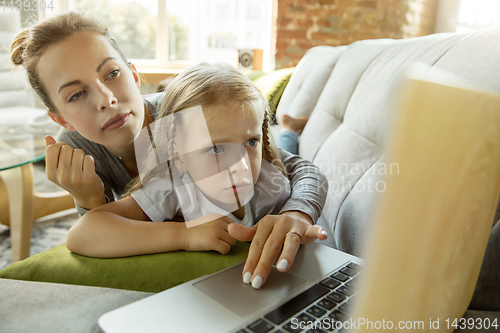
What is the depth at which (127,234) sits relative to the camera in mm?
400

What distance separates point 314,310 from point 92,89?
0.33 meters

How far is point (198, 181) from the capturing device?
422 mm

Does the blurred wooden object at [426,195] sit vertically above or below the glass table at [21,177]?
above

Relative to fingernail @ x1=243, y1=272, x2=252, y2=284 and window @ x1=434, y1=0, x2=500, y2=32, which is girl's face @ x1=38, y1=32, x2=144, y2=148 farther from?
window @ x1=434, y1=0, x2=500, y2=32

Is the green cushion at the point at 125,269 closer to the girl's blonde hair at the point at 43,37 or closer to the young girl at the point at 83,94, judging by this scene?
the young girl at the point at 83,94

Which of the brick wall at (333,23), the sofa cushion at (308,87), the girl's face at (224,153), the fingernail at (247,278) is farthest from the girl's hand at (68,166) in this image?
the brick wall at (333,23)

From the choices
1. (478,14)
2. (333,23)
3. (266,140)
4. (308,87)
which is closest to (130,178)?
(266,140)

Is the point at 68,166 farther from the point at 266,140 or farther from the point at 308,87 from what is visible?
the point at 308,87

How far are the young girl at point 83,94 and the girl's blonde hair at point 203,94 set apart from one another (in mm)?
27

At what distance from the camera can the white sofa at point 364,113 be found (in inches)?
15.4

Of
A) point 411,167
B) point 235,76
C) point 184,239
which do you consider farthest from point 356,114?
point 411,167

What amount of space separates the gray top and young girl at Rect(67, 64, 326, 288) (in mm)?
51

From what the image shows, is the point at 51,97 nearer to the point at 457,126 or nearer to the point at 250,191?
the point at 250,191

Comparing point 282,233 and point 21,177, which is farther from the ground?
point 282,233
